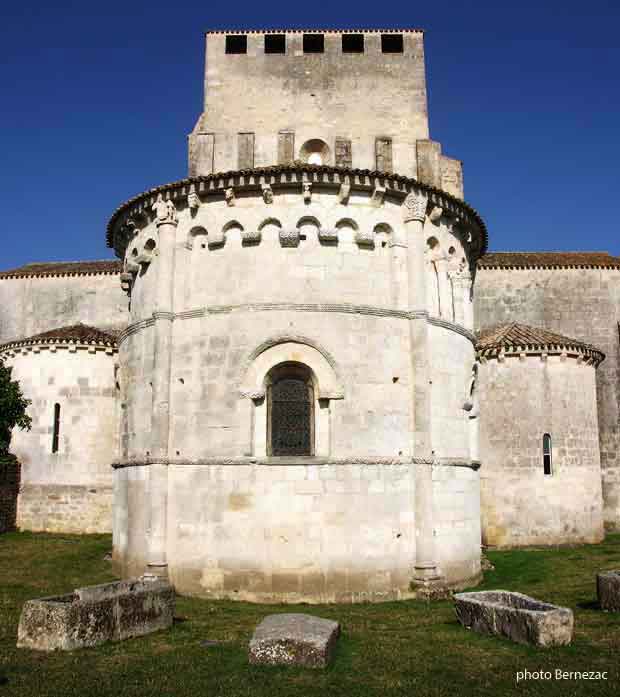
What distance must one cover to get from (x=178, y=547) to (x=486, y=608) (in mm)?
6433

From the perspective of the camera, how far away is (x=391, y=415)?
44.9 ft

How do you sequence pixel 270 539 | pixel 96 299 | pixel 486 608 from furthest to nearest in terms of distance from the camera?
1. pixel 96 299
2. pixel 270 539
3. pixel 486 608

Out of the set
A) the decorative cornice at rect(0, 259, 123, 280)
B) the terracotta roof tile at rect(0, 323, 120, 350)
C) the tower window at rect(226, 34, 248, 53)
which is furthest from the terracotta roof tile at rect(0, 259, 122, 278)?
the tower window at rect(226, 34, 248, 53)

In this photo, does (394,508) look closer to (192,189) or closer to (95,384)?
(192,189)

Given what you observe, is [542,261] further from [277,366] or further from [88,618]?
[88,618]

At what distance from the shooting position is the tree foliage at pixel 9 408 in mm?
21375

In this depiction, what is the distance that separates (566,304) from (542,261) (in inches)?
85.2


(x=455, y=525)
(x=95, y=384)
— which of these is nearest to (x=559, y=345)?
(x=455, y=525)

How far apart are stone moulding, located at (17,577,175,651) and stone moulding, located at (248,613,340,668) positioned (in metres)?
2.10

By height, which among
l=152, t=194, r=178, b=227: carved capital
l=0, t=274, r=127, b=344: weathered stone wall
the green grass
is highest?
l=0, t=274, r=127, b=344: weathered stone wall

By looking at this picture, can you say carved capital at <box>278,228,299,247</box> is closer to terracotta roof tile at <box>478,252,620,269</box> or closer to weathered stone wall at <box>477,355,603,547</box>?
weathered stone wall at <box>477,355,603,547</box>

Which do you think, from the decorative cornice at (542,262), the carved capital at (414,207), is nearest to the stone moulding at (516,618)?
the carved capital at (414,207)

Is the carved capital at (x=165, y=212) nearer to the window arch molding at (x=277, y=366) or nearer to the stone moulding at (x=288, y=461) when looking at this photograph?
the window arch molding at (x=277, y=366)

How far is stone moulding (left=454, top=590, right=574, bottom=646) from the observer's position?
8.63 m
